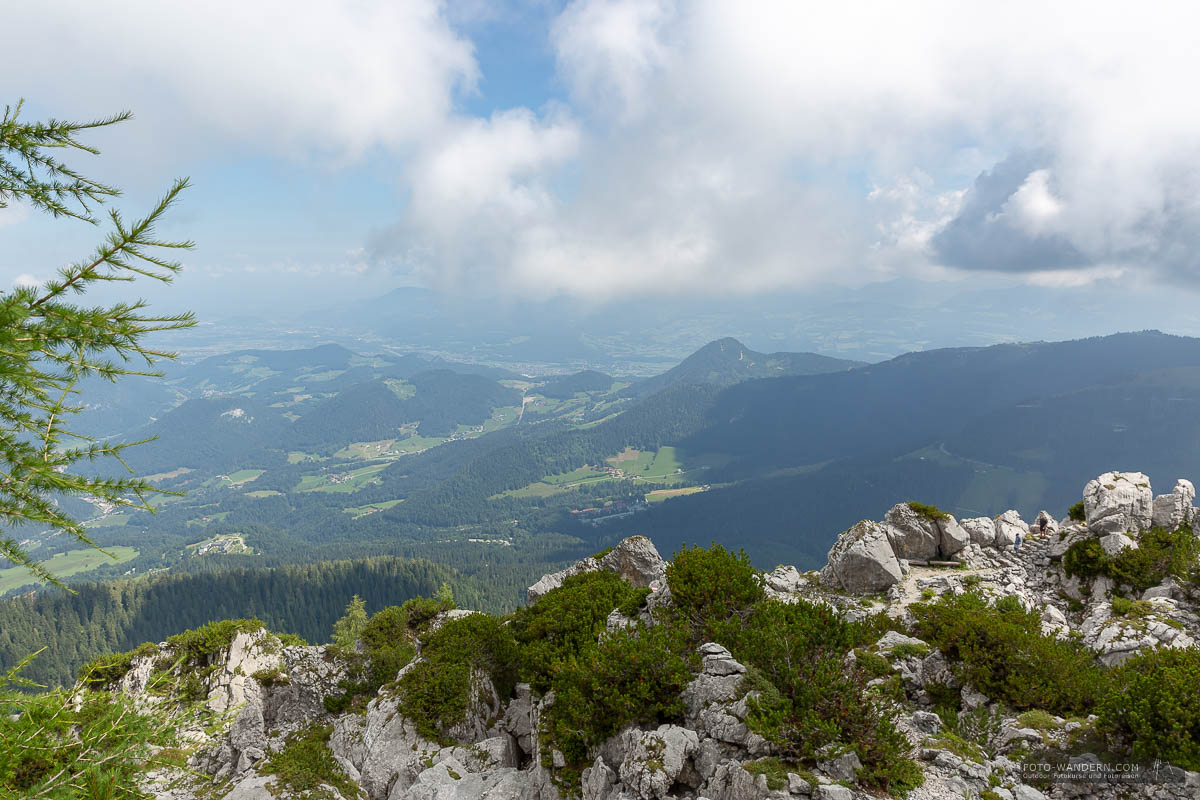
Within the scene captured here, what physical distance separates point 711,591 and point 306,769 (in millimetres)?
20206

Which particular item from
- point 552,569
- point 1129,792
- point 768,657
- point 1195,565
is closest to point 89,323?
point 768,657

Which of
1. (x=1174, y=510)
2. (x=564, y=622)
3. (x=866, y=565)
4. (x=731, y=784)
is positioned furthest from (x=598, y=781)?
(x=1174, y=510)

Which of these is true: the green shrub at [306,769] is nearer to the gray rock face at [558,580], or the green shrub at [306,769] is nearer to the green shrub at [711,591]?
the gray rock face at [558,580]

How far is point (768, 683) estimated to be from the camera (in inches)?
590

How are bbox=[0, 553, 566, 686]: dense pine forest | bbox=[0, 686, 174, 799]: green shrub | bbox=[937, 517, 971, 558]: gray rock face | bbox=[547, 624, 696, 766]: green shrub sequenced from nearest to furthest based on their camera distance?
bbox=[0, 686, 174, 799]: green shrub, bbox=[547, 624, 696, 766]: green shrub, bbox=[937, 517, 971, 558]: gray rock face, bbox=[0, 553, 566, 686]: dense pine forest

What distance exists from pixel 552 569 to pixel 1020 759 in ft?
627

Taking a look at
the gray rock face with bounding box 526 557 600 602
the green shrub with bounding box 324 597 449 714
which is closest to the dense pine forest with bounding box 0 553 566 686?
the green shrub with bounding box 324 597 449 714

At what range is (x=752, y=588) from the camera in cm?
2352

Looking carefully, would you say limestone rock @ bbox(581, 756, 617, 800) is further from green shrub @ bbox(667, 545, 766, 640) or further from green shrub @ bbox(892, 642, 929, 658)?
green shrub @ bbox(892, 642, 929, 658)

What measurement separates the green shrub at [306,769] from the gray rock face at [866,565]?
98.3 feet

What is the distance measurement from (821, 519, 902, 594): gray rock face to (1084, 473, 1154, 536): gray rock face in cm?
1278

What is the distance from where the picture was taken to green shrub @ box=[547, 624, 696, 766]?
1664cm

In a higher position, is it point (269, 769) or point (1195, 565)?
point (1195, 565)

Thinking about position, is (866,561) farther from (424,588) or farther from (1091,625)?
(424,588)
